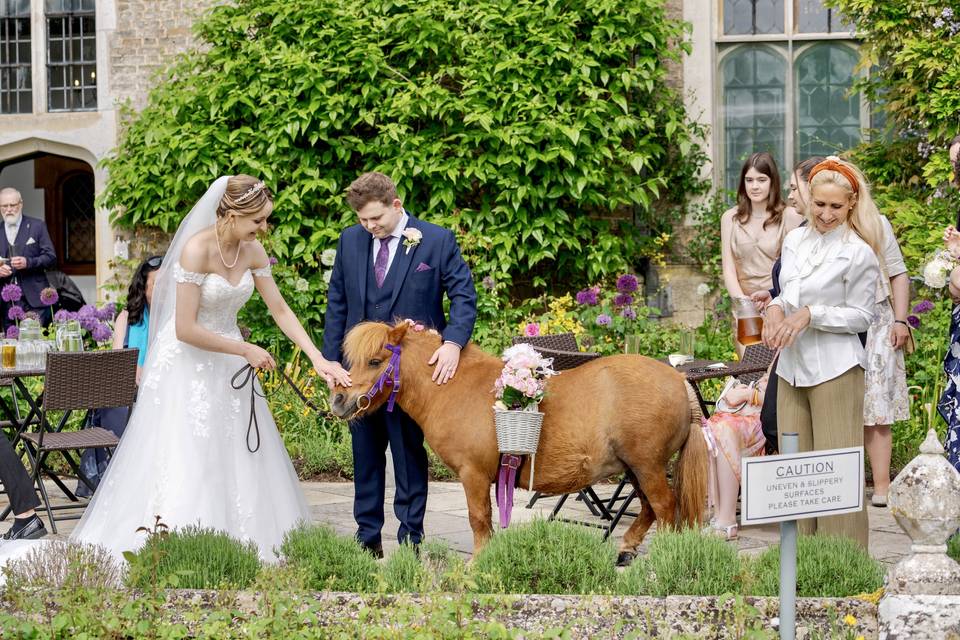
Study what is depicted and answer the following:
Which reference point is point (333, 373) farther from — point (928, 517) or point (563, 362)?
point (928, 517)

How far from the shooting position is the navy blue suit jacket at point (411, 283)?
6078 millimetres

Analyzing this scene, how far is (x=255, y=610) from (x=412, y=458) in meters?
1.57

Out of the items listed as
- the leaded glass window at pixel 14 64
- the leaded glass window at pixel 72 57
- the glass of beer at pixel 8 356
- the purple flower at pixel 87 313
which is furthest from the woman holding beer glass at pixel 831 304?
the leaded glass window at pixel 14 64

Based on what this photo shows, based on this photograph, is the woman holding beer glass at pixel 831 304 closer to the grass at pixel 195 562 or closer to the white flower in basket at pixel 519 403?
the white flower in basket at pixel 519 403

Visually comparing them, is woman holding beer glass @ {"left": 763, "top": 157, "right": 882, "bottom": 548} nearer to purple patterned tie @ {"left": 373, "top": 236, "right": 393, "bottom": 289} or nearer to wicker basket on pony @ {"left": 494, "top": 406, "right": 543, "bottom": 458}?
wicker basket on pony @ {"left": 494, "top": 406, "right": 543, "bottom": 458}

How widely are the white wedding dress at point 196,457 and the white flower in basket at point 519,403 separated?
4.44 ft

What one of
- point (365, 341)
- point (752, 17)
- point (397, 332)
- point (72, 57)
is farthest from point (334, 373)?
point (72, 57)

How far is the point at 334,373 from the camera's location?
19.2ft

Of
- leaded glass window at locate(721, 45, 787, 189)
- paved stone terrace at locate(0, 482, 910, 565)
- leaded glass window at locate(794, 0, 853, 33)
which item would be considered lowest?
paved stone terrace at locate(0, 482, 910, 565)

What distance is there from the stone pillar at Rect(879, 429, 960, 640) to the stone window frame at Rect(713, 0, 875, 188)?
7703mm

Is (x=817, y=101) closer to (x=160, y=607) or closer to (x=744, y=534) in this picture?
(x=744, y=534)

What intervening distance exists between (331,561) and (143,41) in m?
9.16

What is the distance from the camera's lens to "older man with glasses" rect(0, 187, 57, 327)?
11.5 metres

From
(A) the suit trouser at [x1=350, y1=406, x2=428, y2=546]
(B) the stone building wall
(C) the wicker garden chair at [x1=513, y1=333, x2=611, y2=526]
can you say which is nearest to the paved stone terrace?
(C) the wicker garden chair at [x1=513, y1=333, x2=611, y2=526]
